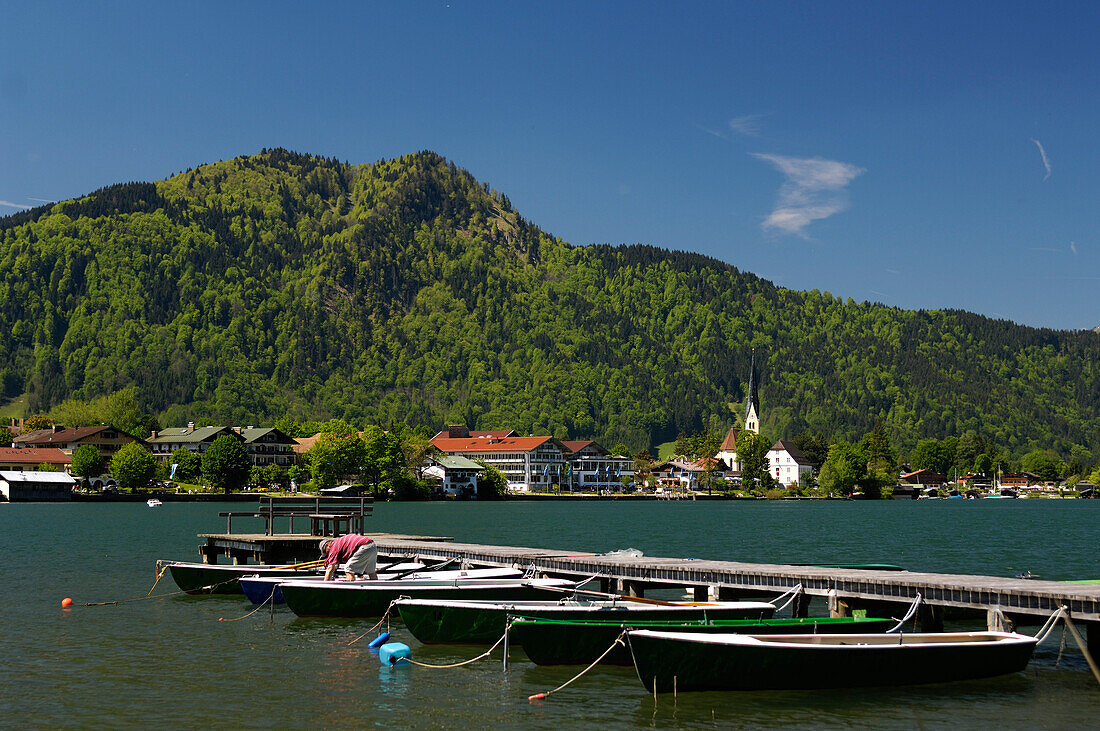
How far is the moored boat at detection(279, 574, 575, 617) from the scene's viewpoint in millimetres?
37938

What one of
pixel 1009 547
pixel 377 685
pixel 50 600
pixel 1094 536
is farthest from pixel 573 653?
pixel 1094 536

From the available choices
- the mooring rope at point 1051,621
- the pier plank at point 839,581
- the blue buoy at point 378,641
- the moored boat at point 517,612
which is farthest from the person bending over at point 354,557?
the mooring rope at point 1051,621

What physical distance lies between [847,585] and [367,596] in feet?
52.9

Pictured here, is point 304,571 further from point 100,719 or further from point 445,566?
point 100,719

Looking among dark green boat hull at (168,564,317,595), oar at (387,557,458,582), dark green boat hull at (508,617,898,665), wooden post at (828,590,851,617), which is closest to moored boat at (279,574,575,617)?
oar at (387,557,458,582)

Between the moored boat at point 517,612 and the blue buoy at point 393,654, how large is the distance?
194cm

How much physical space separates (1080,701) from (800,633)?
22.5 feet

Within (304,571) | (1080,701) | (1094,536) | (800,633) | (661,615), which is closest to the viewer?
(1080,701)

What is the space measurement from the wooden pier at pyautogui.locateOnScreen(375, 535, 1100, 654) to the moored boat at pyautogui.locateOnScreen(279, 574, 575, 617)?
10.9ft

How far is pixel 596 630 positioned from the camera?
29.9 m

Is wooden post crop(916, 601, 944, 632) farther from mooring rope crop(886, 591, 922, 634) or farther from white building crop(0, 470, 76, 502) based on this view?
white building crop(0, 470, 76, 502)

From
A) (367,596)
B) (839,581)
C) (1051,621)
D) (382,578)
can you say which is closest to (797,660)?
(1051,621)

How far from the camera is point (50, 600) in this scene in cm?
4712

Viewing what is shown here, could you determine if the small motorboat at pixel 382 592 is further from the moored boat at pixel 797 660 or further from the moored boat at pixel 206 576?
the moored boat at pixel 797 660
